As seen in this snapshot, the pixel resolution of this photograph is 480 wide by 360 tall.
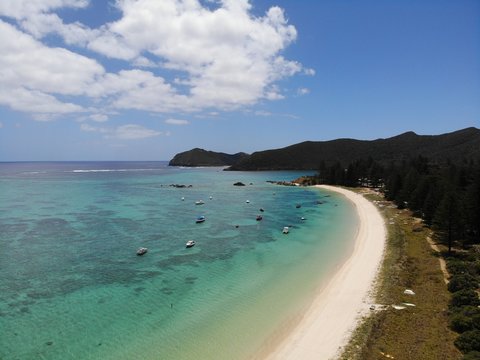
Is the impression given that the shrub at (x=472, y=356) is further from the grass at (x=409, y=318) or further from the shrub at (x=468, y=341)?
the shrub at (x=468, y=341)

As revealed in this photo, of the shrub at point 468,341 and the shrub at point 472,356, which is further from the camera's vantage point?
the shrub at point 468,341

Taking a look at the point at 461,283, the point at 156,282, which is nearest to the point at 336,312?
the point at 461,283

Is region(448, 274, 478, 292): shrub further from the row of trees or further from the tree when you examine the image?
the tree

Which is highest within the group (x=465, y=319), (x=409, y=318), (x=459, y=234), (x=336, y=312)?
(x=459, y=234)

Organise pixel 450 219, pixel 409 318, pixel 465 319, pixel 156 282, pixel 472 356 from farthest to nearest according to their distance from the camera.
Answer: pixel 450 219 < pixel 156 282 < pixel 409 318 < pixel 465 319 < pixel 472 356

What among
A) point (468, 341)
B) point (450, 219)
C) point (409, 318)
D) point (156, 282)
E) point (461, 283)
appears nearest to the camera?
point (468, 341)

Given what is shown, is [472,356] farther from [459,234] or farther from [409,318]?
[459,234]

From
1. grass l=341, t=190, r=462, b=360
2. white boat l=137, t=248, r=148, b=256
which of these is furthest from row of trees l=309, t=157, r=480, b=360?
white boat l=137, t=248, r=148, b=256

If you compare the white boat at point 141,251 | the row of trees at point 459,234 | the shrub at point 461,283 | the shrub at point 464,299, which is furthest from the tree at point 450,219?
the white boat at point 141,251
